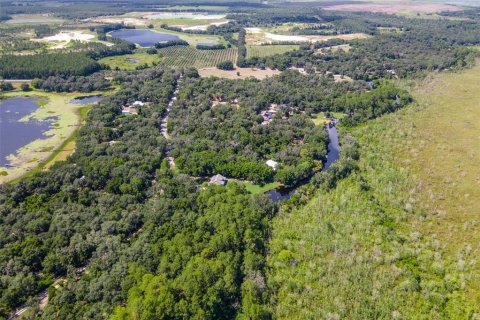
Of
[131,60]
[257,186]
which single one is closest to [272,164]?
[257,186]

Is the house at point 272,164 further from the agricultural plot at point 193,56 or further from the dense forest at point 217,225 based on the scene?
the agricultural plot at point 193,56

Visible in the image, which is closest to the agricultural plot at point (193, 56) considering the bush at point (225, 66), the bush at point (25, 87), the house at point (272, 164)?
the bush at point (225, 66)

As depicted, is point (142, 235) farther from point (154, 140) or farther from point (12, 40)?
point (12, 40)

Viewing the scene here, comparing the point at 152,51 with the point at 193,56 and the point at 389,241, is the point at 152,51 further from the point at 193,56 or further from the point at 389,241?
the point at 389,241

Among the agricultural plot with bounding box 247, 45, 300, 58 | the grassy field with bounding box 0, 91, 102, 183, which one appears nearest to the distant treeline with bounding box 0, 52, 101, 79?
the grassy field with bounding box 0, 91, 102, 183

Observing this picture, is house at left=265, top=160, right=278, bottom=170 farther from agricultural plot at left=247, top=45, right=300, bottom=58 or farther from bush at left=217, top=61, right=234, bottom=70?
agricultural plot at left=247, top=45, right=300, bottom=58

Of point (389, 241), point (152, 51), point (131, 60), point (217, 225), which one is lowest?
point (389, 241)
